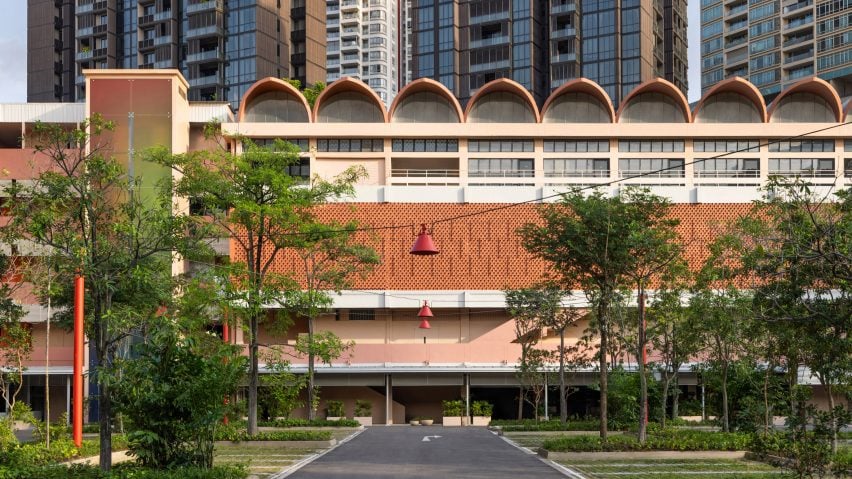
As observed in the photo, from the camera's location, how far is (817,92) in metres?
65.2

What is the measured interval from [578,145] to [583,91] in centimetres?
361

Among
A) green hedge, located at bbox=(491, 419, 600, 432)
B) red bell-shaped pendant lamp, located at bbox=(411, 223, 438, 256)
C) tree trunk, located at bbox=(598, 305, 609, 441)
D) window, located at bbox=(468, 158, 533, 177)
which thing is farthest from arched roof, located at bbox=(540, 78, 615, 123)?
red bell-shaped pendant lamp, located at bbox=(411, 223, 438, 256)

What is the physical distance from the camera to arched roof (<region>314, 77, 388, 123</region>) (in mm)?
63938

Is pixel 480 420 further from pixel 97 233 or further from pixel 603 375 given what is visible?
pixel 97 233

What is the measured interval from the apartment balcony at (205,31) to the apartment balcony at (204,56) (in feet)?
5.68

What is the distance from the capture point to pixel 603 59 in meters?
104

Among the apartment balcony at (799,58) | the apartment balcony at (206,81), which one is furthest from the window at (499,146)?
the apartment balcony at (799,58)

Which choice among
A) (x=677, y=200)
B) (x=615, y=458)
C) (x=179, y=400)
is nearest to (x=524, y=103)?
(x=677, y=200)

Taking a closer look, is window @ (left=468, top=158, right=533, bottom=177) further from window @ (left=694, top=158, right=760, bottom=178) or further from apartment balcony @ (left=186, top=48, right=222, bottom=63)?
apartment balcony @ (left=186, top=48, right=222, bottom=63)

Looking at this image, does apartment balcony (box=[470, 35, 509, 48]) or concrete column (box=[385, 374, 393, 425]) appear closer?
concrete column (box=[385, 374, 393, 425])

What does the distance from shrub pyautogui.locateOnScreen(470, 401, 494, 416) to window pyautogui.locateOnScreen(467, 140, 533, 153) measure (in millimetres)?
18698

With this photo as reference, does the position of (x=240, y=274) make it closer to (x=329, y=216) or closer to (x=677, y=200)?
(x=329, y=216)

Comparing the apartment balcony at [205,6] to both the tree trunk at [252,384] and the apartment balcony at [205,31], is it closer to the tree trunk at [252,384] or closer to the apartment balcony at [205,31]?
the apartment balcony at [205,31]

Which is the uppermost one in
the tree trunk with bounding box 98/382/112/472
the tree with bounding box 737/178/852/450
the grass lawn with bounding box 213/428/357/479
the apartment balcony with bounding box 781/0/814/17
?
the apartment balcony with bounding box 781/0/814/17
